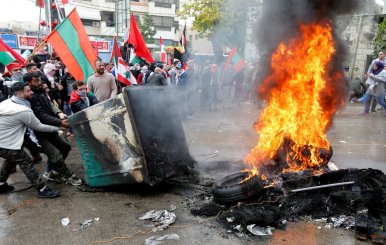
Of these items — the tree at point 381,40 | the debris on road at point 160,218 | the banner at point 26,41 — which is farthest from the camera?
the banner at point 26,41

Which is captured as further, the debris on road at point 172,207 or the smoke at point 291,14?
the smoke at point 291,14

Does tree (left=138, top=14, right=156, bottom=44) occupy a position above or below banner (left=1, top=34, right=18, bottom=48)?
above

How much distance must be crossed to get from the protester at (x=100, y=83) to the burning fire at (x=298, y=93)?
12.4 feet

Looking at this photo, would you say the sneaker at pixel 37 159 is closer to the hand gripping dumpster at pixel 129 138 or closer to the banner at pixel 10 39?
the hand gripping dumpster at pixel 129 138

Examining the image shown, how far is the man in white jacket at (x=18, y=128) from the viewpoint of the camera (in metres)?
5.05

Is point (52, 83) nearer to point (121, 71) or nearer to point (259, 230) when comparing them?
point (121, 71)

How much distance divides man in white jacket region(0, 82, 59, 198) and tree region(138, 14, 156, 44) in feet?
139

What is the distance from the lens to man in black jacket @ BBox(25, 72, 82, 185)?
5.66 metres

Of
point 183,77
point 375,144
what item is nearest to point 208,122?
point 183,77

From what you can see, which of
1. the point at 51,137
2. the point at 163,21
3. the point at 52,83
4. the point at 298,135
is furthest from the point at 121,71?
the point at 163,21

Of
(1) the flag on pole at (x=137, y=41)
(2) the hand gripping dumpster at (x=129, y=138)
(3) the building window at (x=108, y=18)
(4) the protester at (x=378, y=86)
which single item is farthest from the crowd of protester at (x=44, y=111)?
(3) the building window at (x=108, y=18)

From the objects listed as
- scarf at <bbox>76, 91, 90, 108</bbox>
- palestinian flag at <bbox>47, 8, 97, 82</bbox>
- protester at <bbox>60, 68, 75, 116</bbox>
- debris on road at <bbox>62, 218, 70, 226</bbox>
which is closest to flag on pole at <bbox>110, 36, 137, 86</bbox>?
palestinian flag at <bbox>47, 8, 97, 82</bbox>

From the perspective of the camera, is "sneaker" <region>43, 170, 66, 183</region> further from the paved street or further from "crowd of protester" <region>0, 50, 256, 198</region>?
the paved street

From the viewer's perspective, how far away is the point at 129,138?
16.5 ft
